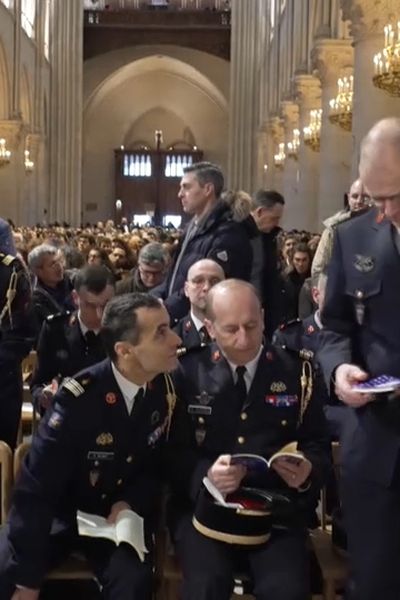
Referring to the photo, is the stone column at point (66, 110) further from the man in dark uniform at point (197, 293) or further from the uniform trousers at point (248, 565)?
the uniform trousers at point (248, 565)

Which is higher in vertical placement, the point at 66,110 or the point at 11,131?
the point at 66,110

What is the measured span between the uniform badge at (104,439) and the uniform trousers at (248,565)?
47cm

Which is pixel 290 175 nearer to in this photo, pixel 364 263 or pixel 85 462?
pixel 85 462

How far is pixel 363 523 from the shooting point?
340 centimetres

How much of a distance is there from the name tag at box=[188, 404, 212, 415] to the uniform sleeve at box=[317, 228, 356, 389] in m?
0.60

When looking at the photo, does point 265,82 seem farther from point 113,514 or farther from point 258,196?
point 113,514

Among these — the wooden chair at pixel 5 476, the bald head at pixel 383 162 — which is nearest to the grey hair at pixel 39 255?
the wooden chair at pixel 5 476

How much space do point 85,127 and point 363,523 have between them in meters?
43.5

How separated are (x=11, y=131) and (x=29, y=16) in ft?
24.1

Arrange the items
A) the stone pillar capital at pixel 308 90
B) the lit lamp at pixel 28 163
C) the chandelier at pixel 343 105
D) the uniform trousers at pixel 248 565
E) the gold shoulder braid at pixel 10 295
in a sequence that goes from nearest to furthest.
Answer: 1. the uniform trousers at pixel 248 565
2. the gold shoulder braid at pixel 10 295
3. the chandelier at pixel 343 105
4. the stone pillar capital at pixel 308 90
5. the lit lamp at pixel 28 163

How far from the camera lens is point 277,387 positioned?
155 inches

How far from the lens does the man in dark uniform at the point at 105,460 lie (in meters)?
3.64

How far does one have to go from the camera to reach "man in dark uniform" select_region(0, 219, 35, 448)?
509 centimetres

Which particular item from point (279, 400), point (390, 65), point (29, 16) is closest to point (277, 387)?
point (279, 400)
